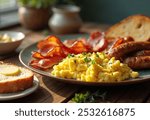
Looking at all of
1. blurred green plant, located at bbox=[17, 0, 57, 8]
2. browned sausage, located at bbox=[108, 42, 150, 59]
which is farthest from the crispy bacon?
blurred green plant, located at bbox=[17, 0, 57, 8]

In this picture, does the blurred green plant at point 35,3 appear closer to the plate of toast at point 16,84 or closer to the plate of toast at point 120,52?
the plate of toast at point 120,52

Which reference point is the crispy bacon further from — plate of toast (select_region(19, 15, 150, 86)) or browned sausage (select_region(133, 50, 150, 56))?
browned sausage (select_region(133, 50, 150, 56))

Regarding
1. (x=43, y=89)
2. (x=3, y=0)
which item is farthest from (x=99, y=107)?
(x=3, y=0)

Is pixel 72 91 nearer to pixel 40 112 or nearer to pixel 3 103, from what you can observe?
pixel 40 112

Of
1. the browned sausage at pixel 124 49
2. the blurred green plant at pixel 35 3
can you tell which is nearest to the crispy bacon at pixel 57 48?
the browned sausage at pixel 124 49

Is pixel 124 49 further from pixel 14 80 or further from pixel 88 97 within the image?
pixel 14 80

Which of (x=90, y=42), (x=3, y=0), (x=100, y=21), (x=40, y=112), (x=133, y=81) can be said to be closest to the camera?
(x=40, y=112)
